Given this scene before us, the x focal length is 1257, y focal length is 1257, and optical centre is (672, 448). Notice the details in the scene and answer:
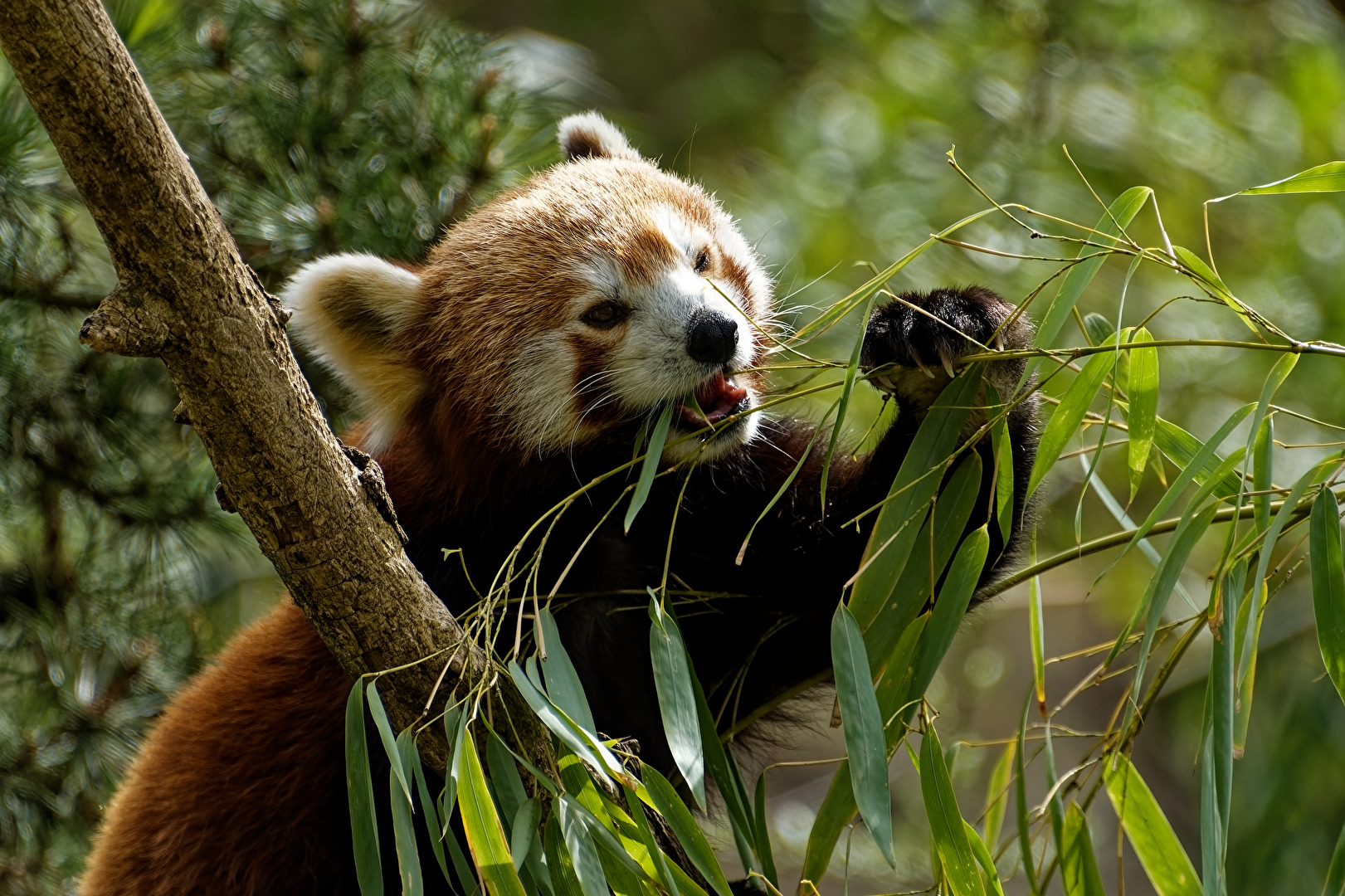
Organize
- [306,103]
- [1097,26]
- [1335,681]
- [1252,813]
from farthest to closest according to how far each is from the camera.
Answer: [1097,26], [1252,813], [306,103], [1335,681]

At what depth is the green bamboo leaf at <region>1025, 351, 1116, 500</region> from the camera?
6.05 feet

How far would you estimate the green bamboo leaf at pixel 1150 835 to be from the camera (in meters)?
1.89

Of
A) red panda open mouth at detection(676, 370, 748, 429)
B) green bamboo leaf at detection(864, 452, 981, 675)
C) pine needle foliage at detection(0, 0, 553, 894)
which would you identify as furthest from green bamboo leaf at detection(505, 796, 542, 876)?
pine needle foliage at detection(0, 0, 553, 894)

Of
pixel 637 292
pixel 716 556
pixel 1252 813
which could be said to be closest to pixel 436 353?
pixel 637 292

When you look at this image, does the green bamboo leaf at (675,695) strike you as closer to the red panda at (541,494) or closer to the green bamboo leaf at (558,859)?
the green bamboo leaf at (558,859)

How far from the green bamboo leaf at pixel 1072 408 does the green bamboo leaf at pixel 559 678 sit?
0.76 m

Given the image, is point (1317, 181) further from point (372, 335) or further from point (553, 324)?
point (372, 335)

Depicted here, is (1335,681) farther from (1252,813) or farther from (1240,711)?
(1252,813)

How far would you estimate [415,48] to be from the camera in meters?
3.54

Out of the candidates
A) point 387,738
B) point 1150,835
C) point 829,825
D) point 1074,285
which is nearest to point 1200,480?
point 1074,285

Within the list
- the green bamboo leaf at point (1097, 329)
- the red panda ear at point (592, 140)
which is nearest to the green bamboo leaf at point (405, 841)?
the green bamboo leaf at point (1097, 329)

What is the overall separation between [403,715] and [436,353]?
107cm

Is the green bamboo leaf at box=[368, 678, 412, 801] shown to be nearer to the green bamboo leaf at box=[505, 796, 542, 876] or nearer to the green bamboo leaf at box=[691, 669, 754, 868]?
the green bamboo leaf at box=[505, 796, 542, 876]

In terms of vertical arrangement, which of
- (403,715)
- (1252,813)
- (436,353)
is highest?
(436,353)
